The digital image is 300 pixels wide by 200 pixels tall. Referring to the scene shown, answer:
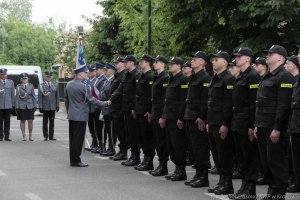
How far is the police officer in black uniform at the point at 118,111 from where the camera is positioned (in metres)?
14.3

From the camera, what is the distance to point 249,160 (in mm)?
9500

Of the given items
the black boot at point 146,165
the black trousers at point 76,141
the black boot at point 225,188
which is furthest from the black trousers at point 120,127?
the black boot at point 225,188

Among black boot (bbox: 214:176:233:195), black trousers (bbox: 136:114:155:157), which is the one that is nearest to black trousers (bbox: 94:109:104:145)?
black trousers (bbox: 136:114:155:157)

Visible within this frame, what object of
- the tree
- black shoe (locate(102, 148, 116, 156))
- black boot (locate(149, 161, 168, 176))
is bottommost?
black shoe (locate(102, 148, 116, 156))

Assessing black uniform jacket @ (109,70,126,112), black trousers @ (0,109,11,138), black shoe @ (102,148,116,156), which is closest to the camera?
black uniform jacket @ (109,70,126,112)

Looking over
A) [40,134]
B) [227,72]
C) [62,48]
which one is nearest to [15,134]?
[40,134]

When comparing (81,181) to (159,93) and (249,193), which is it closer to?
(159,93)

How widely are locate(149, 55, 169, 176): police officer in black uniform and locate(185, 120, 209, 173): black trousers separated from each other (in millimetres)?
1249

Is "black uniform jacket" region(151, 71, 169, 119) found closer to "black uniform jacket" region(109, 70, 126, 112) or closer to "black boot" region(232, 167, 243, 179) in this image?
"black boot" region(232, 167, 243, 179)

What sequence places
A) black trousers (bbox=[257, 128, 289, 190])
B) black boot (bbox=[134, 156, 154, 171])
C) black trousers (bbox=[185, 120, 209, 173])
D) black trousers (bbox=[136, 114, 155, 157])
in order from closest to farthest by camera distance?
black trousers (bbox=[257, 128, 289, 190]) < black trousers (bbox=[185, 120, 209, 173]) < black boot (bbox=[134, 156, 154, 171]) < black trousers (bbox=[136, 114, 155, 157])

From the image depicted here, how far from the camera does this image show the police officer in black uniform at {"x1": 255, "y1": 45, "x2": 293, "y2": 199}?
8.65 meters

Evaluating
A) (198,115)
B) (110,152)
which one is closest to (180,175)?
(198,115)

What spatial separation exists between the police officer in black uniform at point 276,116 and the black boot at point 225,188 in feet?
3.37

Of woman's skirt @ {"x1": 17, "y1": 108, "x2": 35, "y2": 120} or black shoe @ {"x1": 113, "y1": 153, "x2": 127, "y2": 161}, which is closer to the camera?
black shoe @ {"x1": 113, "y1": 153, "x2": 127, "y2": 161}
